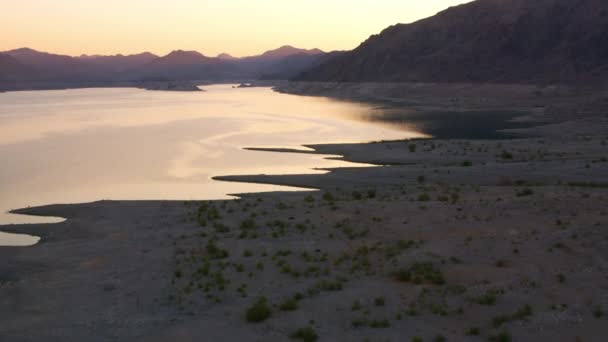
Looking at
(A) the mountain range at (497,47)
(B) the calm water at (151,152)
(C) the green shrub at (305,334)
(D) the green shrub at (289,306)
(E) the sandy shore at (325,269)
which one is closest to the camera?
(C) the green shrub at (305,334)

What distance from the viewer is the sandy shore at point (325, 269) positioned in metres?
13.4

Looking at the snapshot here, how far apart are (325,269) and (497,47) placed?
524 ft

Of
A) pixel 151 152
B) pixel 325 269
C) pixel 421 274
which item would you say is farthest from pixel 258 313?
pixel 151 152

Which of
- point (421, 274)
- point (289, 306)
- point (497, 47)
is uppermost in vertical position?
point (497, 47)

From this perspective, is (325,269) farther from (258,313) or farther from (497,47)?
(497,47)

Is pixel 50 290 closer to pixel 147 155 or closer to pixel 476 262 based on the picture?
pixel 476 262

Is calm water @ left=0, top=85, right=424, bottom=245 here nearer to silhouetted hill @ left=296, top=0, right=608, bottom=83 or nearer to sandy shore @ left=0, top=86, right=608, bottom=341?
sandy shore @ left=0, top=86, right=608, bottom=341

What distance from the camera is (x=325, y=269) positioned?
17.0 meters

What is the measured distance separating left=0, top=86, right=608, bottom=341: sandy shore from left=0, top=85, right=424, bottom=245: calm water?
18.9 feet

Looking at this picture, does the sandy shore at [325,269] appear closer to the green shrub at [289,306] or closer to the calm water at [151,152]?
the green shrub at [289,306]

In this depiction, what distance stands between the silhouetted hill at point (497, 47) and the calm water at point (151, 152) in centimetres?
6530

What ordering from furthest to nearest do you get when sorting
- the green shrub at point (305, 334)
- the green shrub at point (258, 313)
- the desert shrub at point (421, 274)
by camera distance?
the desert shrub at point (421, 274) → the green shrub at point (258, 313) → the green shrub at point (305, 334)

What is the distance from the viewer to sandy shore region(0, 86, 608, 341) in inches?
526

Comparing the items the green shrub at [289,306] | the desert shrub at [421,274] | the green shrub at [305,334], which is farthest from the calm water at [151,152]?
the desert shrub at [421,274]
